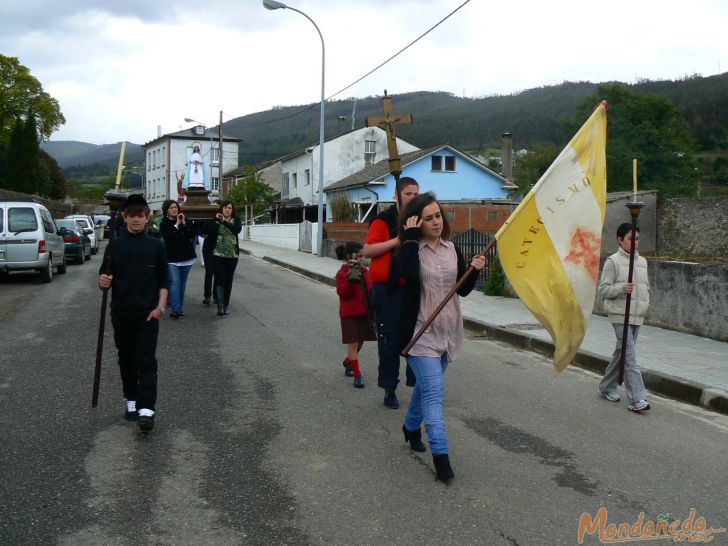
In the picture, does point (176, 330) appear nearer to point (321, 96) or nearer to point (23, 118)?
point (321, 96)

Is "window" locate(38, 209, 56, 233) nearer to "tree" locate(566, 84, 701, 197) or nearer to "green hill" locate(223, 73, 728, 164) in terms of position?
"tree" locate(566, 84, 701, 197)

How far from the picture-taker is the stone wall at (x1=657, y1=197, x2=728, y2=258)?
17734 mm

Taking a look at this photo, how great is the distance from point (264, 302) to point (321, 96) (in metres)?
16.3

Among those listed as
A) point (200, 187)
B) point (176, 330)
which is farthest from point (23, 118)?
point (176, 330)

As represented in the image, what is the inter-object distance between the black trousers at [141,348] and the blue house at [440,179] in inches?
1453

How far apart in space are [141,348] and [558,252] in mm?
3107

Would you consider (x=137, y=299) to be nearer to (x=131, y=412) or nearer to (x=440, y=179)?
(x=131, y=412)

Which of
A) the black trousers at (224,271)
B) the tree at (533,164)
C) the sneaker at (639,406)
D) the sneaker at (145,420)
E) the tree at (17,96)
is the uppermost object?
the tree at (17,96)

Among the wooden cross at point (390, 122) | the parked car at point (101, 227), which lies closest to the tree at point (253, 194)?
the parked car at point (101, 227)

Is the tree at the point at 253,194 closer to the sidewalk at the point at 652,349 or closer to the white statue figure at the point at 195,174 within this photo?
the white statue figure at the point at 195,174

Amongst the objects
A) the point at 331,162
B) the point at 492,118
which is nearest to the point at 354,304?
the point at 331,162

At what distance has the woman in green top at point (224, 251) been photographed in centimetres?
1167

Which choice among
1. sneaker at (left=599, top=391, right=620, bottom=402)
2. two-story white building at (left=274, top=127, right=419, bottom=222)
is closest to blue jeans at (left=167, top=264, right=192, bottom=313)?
sneaker at (left=599, top=391, right=620, bottom=402)

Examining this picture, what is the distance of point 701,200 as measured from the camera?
1830cm
